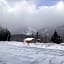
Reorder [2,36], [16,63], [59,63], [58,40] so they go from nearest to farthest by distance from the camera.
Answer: [16,63] → [59,63] → [58,40] → [2,36]

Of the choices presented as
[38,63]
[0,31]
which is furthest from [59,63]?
[0,31]

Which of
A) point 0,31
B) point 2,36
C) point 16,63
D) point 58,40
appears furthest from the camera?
point 0,31

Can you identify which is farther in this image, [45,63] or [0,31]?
[0,31]

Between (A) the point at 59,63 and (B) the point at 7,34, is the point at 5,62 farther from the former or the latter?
(B) the point at 7,34

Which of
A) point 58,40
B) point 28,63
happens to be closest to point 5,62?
point 28,63

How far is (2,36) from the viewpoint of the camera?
22734mm

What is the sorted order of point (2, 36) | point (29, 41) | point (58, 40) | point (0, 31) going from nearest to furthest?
point (29, 41)
point (58, 40)
point (2, 36)
point (0, 31)

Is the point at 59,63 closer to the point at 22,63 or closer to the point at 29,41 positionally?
the point at 22,63

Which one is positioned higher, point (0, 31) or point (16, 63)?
point (0, 31)

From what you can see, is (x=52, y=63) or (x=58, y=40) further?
(x=58, y=40)


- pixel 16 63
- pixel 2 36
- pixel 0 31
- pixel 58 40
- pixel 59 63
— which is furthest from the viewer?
pixel 0 31

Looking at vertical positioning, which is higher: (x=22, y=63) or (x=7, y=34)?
(x=7, y=34)

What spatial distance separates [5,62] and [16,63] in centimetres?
22

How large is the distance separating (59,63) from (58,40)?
703 inches
